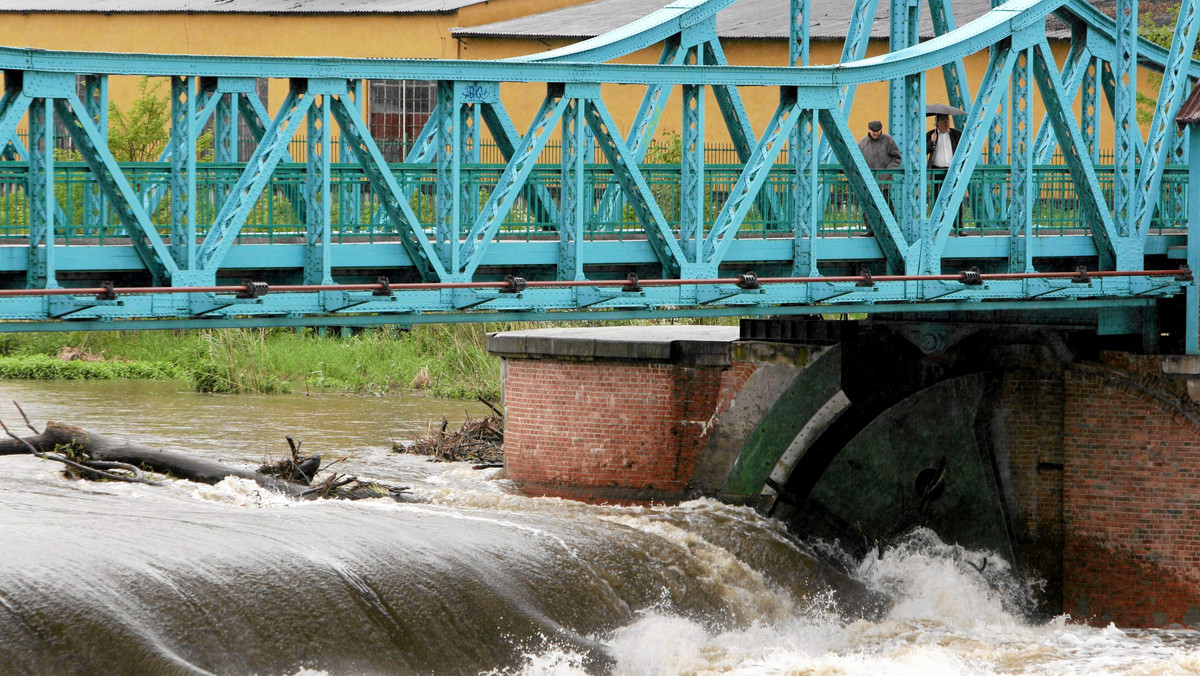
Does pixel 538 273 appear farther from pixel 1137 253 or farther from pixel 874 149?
pixel 1137 253

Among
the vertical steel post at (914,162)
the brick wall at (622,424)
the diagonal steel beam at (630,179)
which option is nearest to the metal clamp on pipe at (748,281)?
the diagonal steel beam at (630,179)

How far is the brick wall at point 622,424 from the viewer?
18125 mm

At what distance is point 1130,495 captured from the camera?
15836 mm

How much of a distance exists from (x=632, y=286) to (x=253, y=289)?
3.00 meters

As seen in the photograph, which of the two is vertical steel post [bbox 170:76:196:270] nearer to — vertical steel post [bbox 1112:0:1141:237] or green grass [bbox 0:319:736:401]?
vertical steel post [bbox 1112:0:1141:237]

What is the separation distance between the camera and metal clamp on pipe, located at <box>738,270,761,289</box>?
1344 cm

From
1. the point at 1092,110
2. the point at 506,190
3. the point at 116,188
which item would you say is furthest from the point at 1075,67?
the point at 116,188

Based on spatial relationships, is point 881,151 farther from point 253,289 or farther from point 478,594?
point 253,289

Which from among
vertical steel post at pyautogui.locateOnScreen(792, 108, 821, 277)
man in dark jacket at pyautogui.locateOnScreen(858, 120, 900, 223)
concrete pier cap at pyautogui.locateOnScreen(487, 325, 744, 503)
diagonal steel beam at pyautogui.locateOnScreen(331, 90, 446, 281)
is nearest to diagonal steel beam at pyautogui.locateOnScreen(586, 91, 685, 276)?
vertical steel post at pyautogui.locateOnScreen(792, 108, 821, 277)

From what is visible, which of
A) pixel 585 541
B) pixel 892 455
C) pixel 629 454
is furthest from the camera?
pixel 629 454

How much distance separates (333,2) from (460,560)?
2423 centimetres

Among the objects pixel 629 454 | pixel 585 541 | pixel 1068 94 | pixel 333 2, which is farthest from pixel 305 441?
pixel 333 2

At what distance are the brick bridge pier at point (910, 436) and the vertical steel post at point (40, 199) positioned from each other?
793 cm

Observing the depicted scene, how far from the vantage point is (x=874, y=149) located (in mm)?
16250
